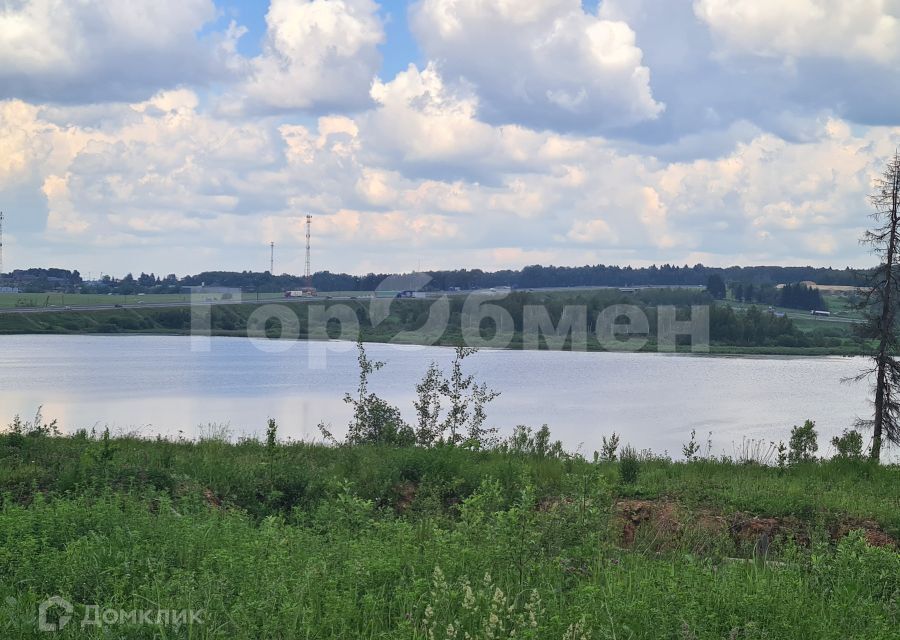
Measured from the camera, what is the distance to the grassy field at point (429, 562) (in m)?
6.00

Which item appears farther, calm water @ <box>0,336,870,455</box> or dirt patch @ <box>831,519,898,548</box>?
calm water @ <box>0,336,870,455</box>

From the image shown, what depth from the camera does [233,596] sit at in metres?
6.45

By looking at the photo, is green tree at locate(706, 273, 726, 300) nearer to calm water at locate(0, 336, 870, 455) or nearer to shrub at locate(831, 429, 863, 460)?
calm water at locate(0, 336, 870, 455)

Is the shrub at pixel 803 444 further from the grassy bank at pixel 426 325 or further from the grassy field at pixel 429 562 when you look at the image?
the grassy bank at pixel 426 325

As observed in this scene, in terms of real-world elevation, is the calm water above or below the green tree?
below

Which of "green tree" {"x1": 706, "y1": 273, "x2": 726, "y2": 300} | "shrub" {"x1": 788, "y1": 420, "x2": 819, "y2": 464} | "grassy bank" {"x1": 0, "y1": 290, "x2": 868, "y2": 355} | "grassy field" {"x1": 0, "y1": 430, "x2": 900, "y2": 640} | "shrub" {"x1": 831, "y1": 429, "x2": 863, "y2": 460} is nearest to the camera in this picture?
"grassy field" {"x1": 0, "y1": 430, "x2": 900, "y2": 640}

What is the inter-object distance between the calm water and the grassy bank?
11.2 metres

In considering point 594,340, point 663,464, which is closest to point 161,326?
point 594,340

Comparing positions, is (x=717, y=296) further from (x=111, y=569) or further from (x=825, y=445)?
(x=111, y=569)

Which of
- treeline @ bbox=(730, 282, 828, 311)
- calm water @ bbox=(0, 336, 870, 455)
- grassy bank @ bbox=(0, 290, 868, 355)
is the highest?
treeline @ bbox=(730, 282, 828, 311)

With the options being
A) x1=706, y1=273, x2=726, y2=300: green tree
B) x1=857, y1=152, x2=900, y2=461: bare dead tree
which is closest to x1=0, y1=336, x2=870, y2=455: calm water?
x1=857, y1=152, x2=900, y2=461: bare dead tree

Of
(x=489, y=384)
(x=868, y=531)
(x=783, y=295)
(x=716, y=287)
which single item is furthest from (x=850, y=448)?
(x=716, y=287)

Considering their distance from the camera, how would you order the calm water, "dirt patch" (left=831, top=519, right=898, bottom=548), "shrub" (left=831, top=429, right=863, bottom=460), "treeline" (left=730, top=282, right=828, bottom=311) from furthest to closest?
"treeline" (left=730, top=282, right=828, bottom=311) < the calm water < "shrub" (left=831, top=429, right=863, bottom=460) < "dirt patch" (left=831, top=519, right=898, bottom=548)

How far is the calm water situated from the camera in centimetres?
3766
